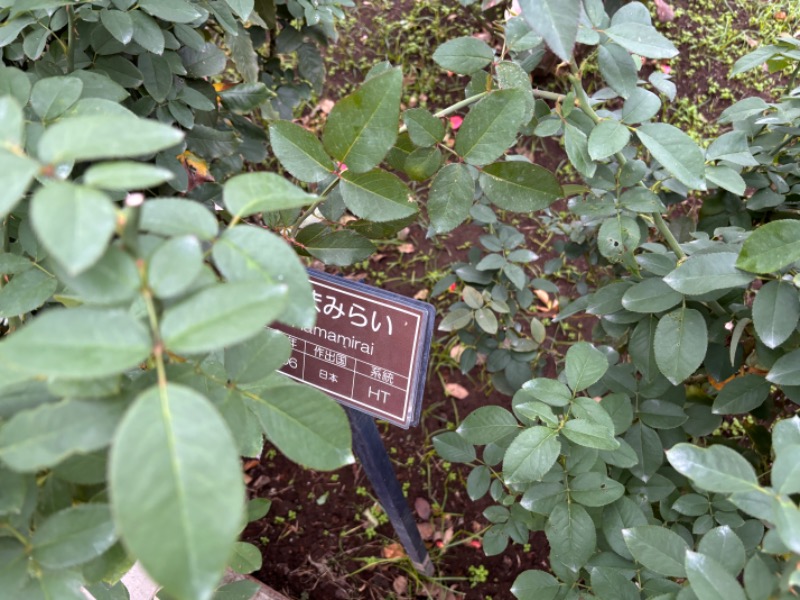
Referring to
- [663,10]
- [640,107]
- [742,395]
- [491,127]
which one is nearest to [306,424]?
[491,127]

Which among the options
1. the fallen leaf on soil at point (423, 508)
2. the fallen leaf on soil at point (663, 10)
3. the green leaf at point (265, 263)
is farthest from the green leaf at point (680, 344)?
the fallen leaf on soil at point (663, 10)

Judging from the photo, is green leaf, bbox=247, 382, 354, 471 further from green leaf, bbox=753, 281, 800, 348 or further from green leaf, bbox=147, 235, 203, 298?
green leaf, bbox=753, 281, 800, 348

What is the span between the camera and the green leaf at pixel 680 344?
3.42 feet

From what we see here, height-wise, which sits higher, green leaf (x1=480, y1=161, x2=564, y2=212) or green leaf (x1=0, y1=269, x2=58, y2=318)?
green leaf (x1=480, y1=161, x2=564, y2=212)

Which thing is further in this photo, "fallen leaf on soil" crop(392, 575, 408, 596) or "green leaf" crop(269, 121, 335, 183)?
"fallen leaf on soil" crop(392, 575, 408, 596)

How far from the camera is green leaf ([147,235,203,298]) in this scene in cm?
48

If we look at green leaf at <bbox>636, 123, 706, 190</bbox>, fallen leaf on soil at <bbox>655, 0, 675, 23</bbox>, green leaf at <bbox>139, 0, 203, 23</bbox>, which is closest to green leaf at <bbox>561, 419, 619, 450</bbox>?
green leaf at <bbox>636, 123, 706, 190</bbox>

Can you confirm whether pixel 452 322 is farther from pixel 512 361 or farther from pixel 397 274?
pixel 397 274

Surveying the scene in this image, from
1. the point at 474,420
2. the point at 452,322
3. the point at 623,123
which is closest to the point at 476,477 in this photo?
the point at 474,420

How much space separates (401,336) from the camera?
112cm

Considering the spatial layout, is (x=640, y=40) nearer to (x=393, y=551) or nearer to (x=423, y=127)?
(x=423, y=127)

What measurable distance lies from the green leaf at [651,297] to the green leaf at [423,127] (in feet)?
1.51

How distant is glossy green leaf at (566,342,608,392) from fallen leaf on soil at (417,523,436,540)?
1287mm

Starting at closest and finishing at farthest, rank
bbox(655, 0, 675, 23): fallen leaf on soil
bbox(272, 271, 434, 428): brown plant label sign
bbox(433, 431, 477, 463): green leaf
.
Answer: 1. bbox(272, 271, 434, 428): brown plant label sign
2. bbox(433, 431, 477, 463): green leaf
3. bbox(655, 0, 675, 23): fallen leaf on soil
